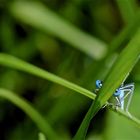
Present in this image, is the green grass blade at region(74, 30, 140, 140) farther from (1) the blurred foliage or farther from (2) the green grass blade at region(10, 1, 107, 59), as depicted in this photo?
(2) the green grass blade at region(10, 1, 107, 59)

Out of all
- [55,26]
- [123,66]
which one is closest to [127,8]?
[55,26]

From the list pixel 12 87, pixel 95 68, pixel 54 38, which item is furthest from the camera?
pixel 54 38

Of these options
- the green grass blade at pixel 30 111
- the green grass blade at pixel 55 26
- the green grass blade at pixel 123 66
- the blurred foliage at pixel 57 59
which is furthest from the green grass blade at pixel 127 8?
the green grass blade at pixel 123 66

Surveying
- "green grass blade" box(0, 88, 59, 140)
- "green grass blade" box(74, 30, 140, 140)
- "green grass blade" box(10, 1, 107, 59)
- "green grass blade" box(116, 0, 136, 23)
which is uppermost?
"green grass blade" box(74, 30, 140, 140)

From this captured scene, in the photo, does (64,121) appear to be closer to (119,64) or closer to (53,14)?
(53,14)

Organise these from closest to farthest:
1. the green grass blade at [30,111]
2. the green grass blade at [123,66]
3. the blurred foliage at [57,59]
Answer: the green grass blade at [123,66] → the green grass blade at [30,111] → the blurred foliage at [57,59]

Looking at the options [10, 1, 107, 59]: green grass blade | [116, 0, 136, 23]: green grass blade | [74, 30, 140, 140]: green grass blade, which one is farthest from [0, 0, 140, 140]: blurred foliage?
[74, 30, 140, 140]: green grass blade

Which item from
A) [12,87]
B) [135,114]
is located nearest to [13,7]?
[12,87]

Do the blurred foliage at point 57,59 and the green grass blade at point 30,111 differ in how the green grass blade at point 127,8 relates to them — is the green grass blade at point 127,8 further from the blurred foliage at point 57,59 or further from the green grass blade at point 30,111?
the green grass blade at point 30,111
